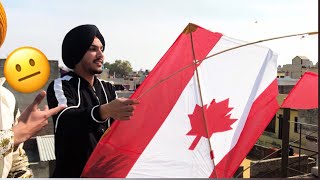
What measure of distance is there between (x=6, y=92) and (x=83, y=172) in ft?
2.51

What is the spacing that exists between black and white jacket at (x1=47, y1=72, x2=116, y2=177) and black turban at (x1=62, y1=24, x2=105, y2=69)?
0.12 m

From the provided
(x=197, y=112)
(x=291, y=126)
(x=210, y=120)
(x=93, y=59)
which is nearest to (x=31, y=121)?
(x=93, y=59)

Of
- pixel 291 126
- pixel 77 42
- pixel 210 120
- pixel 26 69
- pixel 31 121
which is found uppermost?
pixel 77 42

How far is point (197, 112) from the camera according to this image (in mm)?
2336

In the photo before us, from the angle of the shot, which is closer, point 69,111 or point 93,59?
point 69,111

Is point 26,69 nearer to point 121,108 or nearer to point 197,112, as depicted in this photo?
point 121,108

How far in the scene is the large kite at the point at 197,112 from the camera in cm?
224

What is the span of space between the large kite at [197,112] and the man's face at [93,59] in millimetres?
396

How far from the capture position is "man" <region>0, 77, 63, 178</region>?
4.62 ft

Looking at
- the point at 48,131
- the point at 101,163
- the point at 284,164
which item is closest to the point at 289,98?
the point at 284,164

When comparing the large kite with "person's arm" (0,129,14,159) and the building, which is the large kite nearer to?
"person's arm" (0,129,14,159)

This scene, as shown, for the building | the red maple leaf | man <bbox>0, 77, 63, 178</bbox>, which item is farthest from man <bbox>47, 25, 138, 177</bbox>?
the building

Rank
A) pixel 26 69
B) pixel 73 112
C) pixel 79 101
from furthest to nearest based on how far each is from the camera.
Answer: pixel 79 101 → pixel 73 112 → pixel 26 69

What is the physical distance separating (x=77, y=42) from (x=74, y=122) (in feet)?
1.90
